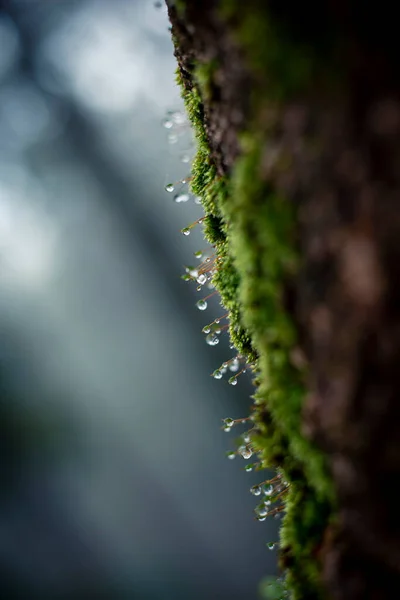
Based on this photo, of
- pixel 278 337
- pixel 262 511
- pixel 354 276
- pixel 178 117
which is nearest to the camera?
pixel 354 276

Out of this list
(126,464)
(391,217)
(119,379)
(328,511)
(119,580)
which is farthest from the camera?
(119,379)

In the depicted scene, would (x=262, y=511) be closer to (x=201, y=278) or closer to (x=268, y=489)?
(x=268, y=489)

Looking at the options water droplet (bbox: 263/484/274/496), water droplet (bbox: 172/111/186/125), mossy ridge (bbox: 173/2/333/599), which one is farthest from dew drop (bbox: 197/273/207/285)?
water droplet (bbox: 263/484/274/496)

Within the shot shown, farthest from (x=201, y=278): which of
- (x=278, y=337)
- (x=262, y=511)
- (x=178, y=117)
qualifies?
(x=262, y=511)

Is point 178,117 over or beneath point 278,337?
over

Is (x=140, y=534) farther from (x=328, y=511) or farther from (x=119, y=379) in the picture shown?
(x=328, y=511)

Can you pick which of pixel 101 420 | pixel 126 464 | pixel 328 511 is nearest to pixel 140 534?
pixel 126 464
